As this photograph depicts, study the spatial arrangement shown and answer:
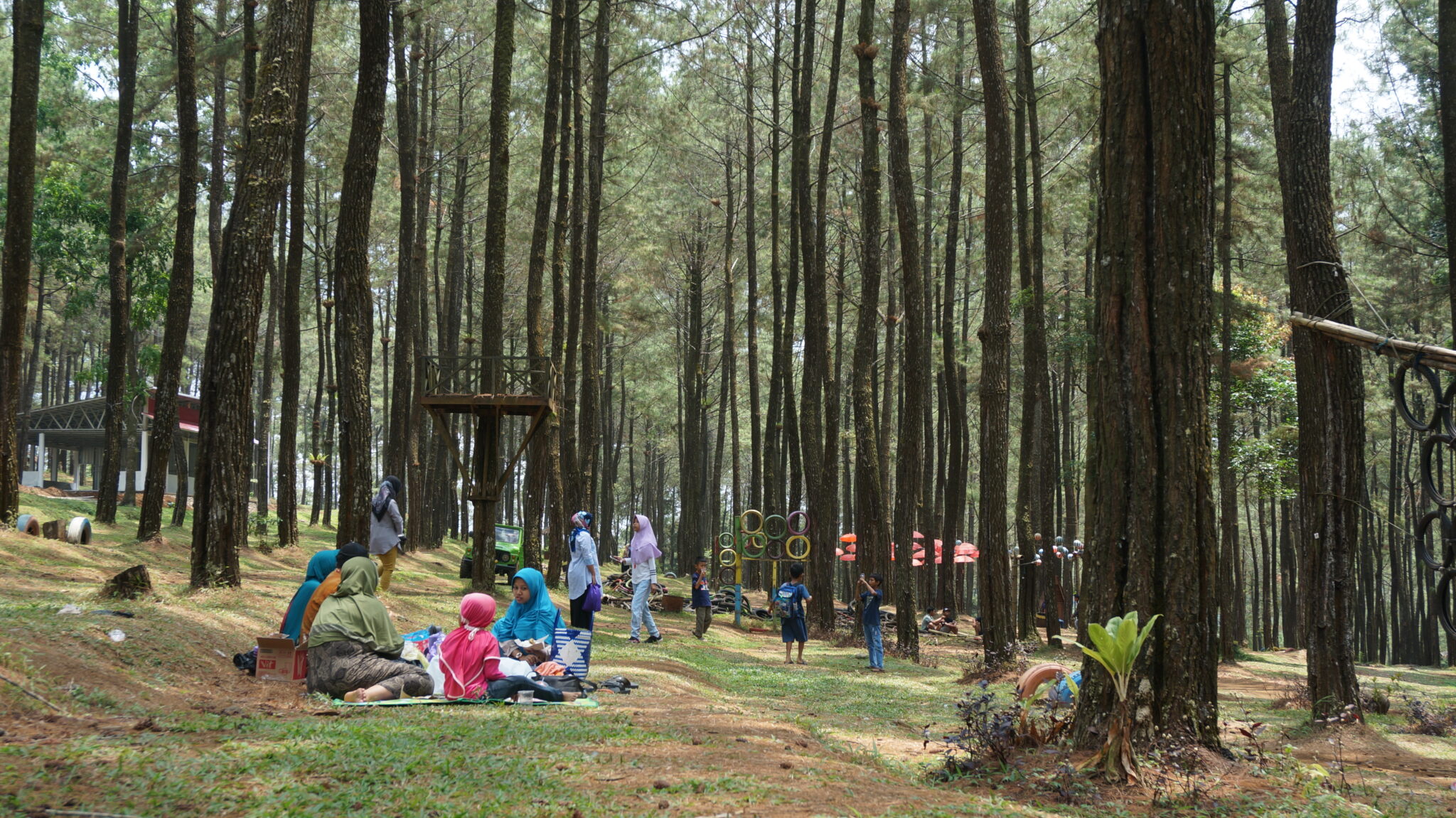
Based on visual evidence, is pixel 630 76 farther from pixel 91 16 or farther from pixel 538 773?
pixel 538 773

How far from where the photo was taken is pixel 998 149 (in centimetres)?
1286

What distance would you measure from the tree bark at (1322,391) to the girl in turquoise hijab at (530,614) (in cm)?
710

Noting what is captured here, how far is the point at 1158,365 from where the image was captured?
6.22m

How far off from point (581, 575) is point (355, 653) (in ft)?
13.6

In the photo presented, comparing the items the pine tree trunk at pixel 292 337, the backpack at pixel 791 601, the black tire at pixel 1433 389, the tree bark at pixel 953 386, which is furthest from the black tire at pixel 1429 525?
the pine tree trunk at pixel 292 337

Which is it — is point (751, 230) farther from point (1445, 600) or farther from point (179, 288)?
point (1445, 600)

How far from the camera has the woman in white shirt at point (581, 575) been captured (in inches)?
448

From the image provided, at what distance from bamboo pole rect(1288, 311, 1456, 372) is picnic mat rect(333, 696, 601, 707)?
281 inches

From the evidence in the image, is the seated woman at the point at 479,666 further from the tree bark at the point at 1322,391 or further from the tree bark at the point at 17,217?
the tree bark at the point at 17,217

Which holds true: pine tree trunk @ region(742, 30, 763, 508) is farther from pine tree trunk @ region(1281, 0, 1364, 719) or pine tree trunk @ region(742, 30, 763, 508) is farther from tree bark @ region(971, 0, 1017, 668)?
pine tree trunk @ region(1281, 0, 1364, 719)

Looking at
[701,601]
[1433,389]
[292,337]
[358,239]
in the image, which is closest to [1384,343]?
[1433,389]

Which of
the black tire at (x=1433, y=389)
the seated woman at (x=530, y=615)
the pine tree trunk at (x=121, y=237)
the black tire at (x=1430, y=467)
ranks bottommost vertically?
the seated woman at (x=530, y=615)

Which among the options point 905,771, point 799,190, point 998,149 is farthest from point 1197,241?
point 799,190

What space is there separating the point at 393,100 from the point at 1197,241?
25.7 metres
